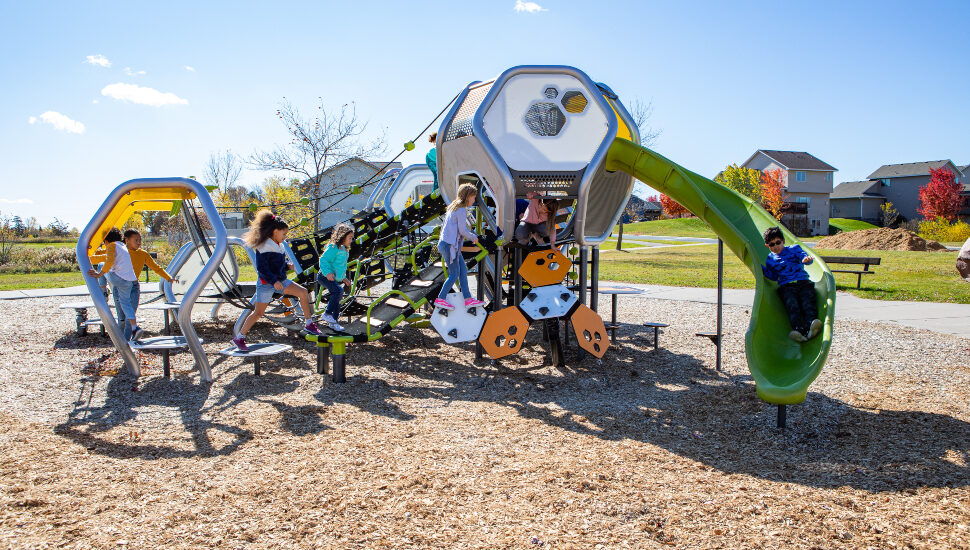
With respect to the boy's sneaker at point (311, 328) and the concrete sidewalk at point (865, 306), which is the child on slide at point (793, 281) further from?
the boy's sneaker at point (311, 328)

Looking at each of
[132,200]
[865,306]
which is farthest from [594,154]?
[865,306]

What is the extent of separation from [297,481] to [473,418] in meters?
1.98

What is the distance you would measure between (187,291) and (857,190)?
73.9 metres

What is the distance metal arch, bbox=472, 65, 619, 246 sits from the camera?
759cm

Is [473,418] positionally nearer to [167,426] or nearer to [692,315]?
[167,426]

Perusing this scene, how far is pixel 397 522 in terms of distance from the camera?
372cm

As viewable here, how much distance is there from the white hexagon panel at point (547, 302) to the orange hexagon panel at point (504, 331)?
131mm

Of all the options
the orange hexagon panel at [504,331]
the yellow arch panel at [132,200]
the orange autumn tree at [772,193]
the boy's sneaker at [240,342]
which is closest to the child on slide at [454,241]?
the orange hexagon panel at [504,331]

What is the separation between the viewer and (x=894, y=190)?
6469 centimetres

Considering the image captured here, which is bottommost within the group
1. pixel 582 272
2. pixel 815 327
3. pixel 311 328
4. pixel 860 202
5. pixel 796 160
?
pixel 311 328

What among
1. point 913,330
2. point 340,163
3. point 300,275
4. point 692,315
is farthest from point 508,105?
point 340,163

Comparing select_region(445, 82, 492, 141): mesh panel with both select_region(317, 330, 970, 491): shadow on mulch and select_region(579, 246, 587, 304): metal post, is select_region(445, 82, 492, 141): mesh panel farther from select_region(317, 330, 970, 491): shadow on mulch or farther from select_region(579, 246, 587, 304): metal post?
select_region(317, 330, 970, 491): shadow on mulch

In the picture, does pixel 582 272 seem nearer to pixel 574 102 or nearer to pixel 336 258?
pixel 574 102

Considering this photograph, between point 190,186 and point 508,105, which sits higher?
point 508,105
